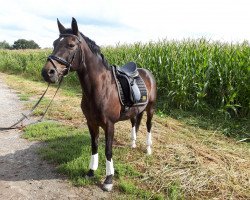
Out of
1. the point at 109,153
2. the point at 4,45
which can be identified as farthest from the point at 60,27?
the point at 4,45

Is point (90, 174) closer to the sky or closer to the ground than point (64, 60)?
closer to the ground

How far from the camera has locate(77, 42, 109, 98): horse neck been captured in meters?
3.74

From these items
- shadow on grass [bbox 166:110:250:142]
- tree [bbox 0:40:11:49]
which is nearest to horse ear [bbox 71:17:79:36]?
shadow on grass [bbox 166:110:250:142]

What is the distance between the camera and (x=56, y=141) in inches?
228

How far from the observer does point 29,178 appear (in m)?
4.47

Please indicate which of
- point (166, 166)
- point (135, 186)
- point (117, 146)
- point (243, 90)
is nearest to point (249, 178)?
point (166, 166)

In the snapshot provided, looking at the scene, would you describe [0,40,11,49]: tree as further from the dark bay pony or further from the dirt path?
the dark bay pony

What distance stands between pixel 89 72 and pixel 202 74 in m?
5.24

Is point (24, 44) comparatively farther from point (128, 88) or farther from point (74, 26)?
point (74, 26)

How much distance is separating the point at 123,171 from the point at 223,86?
4.69 m

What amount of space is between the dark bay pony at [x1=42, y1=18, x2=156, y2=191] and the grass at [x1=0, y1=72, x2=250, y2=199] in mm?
510

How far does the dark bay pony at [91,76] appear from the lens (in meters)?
3.38

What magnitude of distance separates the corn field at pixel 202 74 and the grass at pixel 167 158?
2.55ft

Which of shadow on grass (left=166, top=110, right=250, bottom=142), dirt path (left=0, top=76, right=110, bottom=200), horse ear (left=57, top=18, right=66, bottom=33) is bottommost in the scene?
dirt path (left=0, top=76, right=110, bottom=200)
